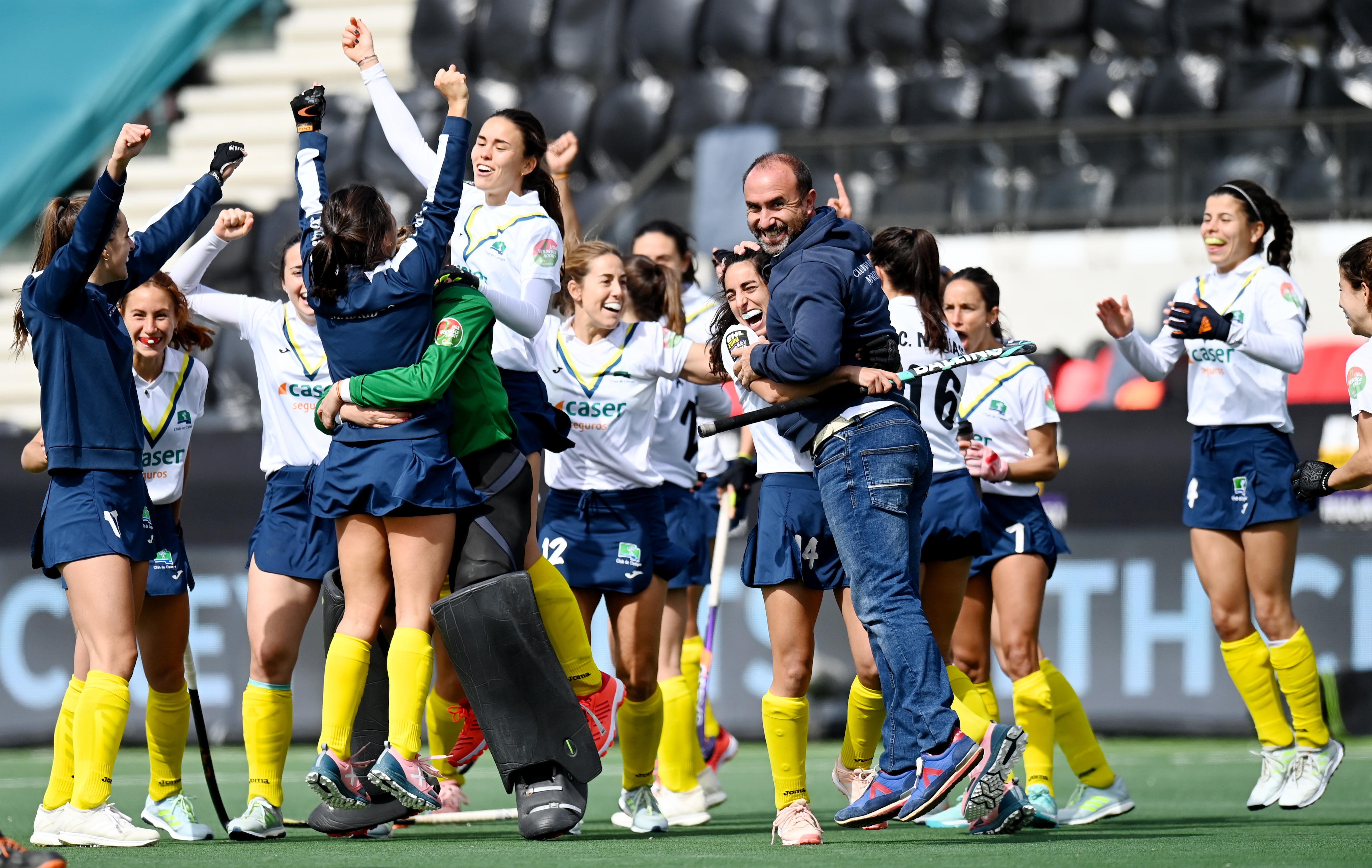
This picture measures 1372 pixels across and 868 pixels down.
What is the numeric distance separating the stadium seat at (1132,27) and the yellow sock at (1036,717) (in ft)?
28.9

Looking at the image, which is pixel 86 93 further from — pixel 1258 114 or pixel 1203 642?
pixel 1203 642

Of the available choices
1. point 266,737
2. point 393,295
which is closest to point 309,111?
point 393,295

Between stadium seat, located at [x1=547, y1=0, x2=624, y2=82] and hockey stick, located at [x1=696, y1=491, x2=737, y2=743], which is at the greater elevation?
stadium seat, located at [x1=547, y1=0, x2=624, y2=82]

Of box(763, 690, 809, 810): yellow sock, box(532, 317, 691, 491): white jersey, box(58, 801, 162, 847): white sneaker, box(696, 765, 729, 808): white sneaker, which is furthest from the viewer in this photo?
box(696, 765, 729, 808): white sneaker

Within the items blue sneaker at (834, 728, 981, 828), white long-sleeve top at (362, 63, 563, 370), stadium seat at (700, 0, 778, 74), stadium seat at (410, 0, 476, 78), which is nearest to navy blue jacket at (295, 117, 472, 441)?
white long-sleeve top at (362, 63, 563, 370)

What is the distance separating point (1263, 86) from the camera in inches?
510

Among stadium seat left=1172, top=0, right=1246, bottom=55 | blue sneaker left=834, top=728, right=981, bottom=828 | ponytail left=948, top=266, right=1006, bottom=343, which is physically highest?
stadium seat left=1172, top=0, right=1246, bottom=55

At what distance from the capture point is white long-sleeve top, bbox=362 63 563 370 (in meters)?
5.55

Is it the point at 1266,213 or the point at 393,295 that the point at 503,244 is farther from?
the point at 1266,213

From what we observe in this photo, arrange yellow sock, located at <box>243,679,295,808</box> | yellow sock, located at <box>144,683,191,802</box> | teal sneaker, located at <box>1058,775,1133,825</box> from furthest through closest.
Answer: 1. teal sneaker, located at <box>1058,775,1133,825</box>
2. yellow sock, located at <box>144,683,191,802</box>
3. yellow sock, located at <box>243,679,295,808</box>

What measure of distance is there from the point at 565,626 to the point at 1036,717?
178 cm

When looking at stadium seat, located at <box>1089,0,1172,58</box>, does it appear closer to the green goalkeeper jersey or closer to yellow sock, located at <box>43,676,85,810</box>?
the green goalkeeper jersey

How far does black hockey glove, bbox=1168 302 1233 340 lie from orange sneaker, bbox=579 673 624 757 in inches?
89.4

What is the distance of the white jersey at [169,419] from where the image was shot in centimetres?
605
